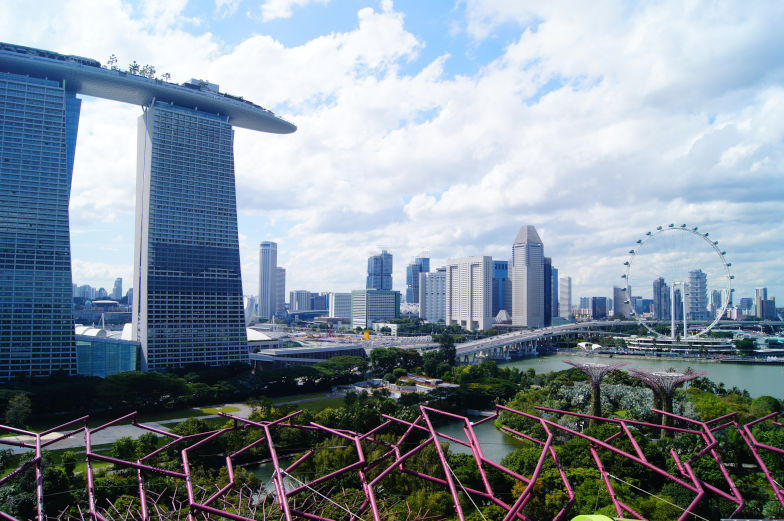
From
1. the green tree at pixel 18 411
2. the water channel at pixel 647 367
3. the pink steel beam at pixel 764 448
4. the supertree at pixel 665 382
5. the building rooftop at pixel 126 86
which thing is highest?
the building rooftop at pixel 126 86

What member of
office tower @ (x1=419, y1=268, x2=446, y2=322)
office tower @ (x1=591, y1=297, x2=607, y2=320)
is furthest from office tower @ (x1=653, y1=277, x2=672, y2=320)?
office tower @ (x1=419, y1=268, x2=446, y2=322)

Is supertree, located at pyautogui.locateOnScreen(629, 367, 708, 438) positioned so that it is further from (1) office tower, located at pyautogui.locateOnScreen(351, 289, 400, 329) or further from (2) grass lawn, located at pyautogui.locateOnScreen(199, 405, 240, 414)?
(1) office tower, located at pyautogui.locateOnScreen(351, 289, 400, 329)

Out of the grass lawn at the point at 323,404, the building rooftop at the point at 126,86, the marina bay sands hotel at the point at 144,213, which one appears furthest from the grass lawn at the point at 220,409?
the building rooftop at the point at 126,86

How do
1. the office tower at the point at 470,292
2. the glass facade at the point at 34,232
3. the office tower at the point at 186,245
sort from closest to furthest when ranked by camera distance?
the glass facade at the point at 34,232 < the office tower at the point at 186,245 < the office tower at the point at 470,292

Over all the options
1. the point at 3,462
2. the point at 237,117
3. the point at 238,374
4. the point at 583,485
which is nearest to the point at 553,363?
the point at 238,374

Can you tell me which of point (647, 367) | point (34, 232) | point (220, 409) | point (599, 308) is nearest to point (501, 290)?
point (599, 308)

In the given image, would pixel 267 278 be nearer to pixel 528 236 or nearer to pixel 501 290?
pixel 501 290

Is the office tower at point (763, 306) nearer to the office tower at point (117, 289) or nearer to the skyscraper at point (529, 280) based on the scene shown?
the skyscraper at point (529, 280)
